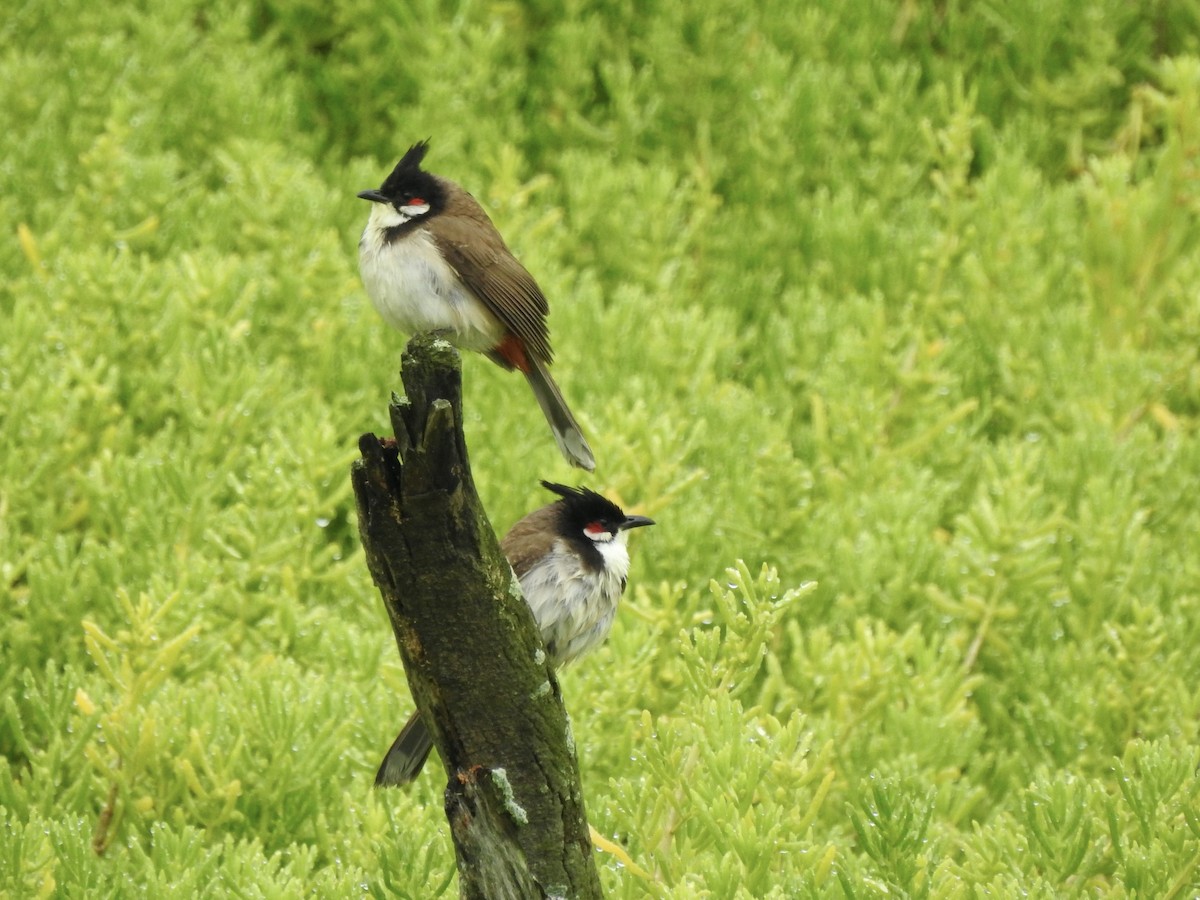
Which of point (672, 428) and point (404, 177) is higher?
point (404, 177)

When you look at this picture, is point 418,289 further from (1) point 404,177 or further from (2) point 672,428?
(2) point 672,428

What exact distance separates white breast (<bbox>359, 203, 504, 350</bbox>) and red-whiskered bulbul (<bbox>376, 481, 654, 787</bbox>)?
0.47 meters

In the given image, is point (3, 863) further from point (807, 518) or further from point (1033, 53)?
point (1033, 53)

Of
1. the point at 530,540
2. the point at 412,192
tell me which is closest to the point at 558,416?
the point at 530,540

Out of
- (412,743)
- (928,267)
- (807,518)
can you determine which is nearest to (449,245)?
(412,743)

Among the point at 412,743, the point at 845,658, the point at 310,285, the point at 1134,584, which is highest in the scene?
the point at 310,285

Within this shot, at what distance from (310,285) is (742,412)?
1.68 meters

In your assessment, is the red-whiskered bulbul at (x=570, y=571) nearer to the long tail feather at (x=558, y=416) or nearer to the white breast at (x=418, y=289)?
the long tail feather at (x=558, y=416)

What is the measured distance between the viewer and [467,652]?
10.1 ft

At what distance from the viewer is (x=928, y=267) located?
7.00 meters

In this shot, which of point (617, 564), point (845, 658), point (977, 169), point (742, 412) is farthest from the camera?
point (977, 169)

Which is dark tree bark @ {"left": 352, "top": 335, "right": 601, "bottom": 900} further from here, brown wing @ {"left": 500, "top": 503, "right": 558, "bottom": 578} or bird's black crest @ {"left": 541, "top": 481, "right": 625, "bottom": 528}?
bird's black crest @ {"left": 541, "top": 481, "right": 625, "bottom": 528}

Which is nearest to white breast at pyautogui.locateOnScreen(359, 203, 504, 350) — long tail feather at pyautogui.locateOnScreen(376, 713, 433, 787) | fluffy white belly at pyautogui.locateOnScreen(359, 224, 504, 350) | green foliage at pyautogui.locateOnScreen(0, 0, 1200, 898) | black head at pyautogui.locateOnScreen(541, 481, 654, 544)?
fluffy white belly at pyautogui.locateOnScreen(359, 224, 504, 350)

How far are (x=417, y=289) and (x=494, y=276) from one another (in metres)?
0.19
